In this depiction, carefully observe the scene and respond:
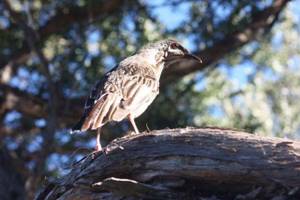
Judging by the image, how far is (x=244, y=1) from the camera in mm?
11289

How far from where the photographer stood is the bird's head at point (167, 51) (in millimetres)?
8344

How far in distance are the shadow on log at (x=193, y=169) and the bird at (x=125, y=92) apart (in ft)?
1.69

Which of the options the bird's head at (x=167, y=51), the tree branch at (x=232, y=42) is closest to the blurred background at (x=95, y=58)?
the tree branch at (x=232, y=42)

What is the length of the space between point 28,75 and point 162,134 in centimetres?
732

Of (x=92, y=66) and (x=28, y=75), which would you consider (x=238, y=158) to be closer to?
(x=92, y=66)

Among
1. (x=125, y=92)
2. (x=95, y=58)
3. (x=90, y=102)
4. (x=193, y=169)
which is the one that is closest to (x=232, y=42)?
(x=95, y=58)

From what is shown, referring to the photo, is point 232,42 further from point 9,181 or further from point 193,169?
point 193,169

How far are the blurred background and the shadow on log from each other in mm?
5297

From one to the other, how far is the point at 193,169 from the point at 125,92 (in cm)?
182

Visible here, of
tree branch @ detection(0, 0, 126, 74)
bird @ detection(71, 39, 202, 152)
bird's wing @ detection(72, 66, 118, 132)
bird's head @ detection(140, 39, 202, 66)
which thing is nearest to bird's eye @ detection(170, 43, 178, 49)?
bird's head @ detection(140, 39, 202, 66)

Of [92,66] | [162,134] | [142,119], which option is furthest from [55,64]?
[162,134]

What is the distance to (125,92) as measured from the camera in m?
6.92

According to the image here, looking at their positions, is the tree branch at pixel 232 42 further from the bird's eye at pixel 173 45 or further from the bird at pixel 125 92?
the bird at pixel 125 92

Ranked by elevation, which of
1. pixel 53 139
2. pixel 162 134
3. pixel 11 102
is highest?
pixel 11 102
